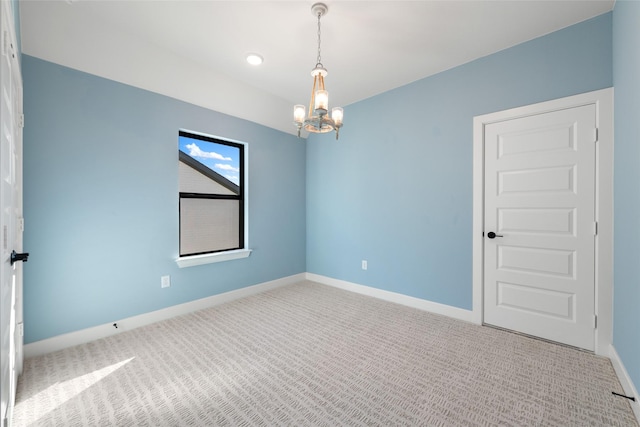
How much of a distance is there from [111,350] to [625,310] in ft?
12.6

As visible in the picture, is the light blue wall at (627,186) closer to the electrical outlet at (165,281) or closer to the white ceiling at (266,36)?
the white ceiling at (266,36)

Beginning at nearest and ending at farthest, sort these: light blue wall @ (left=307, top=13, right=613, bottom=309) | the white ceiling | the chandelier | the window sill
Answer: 1. the chandelier
2. the white ceiling
3. light blue wall @ (left=307, top=13, right=613, bottom=309)
4. the window sill

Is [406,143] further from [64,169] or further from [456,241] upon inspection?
[64,169]

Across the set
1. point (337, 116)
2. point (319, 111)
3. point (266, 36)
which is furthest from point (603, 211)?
point (266, 36)

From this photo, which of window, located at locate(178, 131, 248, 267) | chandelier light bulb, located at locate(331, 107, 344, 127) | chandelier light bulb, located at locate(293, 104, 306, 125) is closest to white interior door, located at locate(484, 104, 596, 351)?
chandelier light bulb, located at locate(331, 107, 344, 127)

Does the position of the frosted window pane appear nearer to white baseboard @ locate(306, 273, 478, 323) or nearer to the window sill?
the window sill

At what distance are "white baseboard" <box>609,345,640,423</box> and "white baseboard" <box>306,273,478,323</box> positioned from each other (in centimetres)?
97

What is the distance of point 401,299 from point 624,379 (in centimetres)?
187

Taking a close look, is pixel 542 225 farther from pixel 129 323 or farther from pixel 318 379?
pixel 129 323

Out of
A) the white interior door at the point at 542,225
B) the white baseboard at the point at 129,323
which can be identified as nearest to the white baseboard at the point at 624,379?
the white interior door at the point at 542,225

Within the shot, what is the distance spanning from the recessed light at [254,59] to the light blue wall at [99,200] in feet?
2.69

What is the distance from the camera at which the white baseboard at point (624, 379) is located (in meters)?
1.57

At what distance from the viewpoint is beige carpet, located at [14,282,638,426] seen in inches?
62.1

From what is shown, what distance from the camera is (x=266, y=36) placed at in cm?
245
